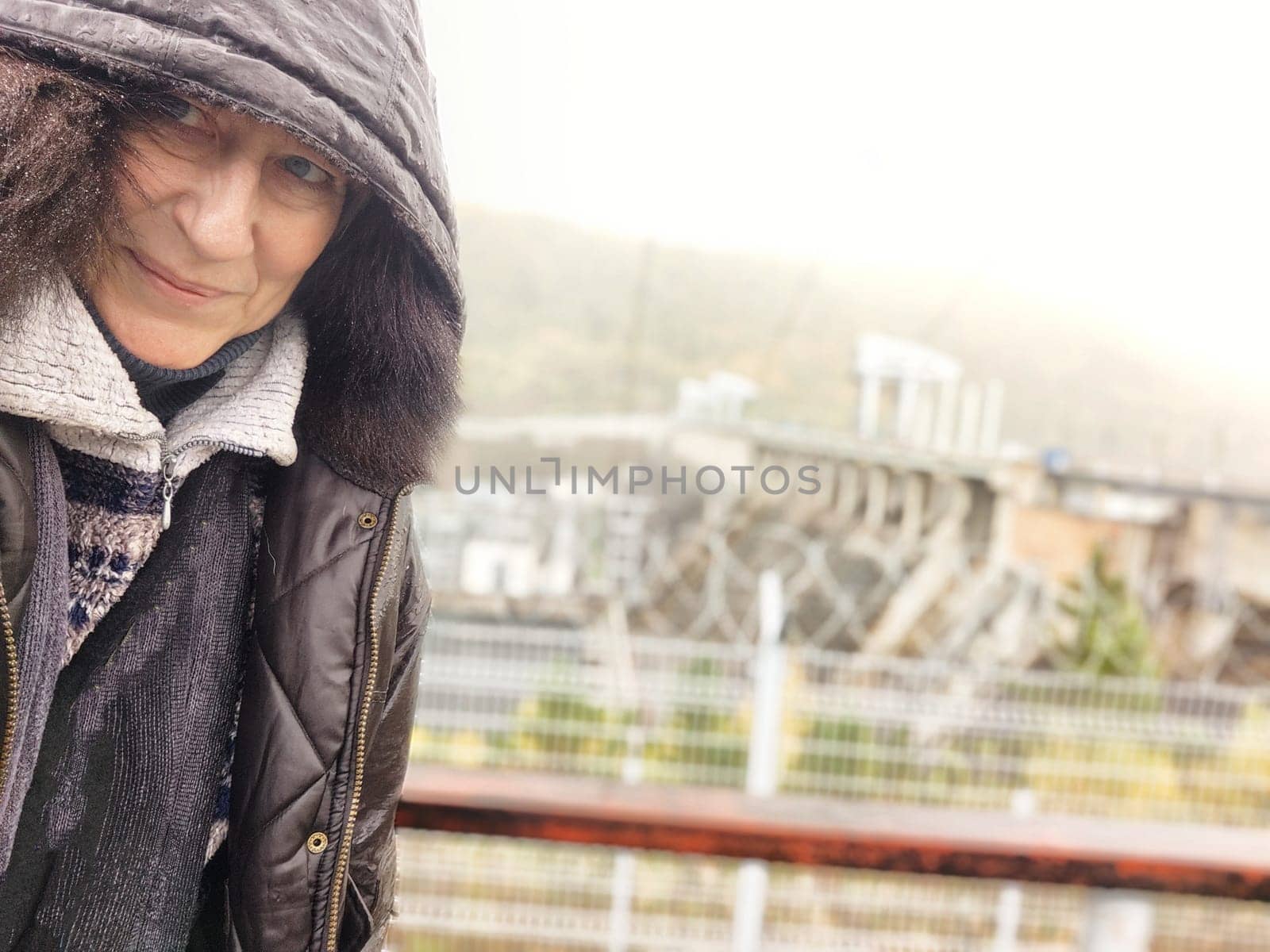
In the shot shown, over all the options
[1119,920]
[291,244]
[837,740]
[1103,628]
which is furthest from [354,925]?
[1103,628]

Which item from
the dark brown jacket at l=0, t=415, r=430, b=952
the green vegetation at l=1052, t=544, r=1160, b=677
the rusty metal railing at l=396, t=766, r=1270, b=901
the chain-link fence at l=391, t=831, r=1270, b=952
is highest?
the dark brown jacket at l=0, t=415, r=430, b=952

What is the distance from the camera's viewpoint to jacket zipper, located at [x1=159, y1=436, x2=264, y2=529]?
35 cm

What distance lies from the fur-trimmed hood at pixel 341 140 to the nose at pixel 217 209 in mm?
27

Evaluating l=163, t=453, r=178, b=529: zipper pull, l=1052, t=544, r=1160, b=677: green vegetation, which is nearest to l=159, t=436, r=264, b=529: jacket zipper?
l=163, t=453, r=178, b=529: zipper pull

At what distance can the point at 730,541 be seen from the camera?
5.47m

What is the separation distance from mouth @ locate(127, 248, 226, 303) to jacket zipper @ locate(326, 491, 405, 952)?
0.40 ft

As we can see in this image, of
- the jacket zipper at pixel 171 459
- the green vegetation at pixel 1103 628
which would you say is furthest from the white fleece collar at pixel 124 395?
the green vegetation at pixel 1103 628

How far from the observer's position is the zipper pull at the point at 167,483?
0.35 m

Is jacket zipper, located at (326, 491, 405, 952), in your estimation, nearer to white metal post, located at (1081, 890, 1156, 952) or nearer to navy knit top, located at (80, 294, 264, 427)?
navy knit top, located at (80, 294, 264, 427)

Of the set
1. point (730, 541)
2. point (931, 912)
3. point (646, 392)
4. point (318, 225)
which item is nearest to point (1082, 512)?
point (730, 541)

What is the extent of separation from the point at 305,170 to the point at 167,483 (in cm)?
14

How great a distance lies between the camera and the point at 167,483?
353 mm

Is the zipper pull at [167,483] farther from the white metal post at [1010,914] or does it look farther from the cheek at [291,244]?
the white metal post at [1010,914]

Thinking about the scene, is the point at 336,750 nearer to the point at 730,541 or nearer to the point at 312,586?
the point at 312,586
